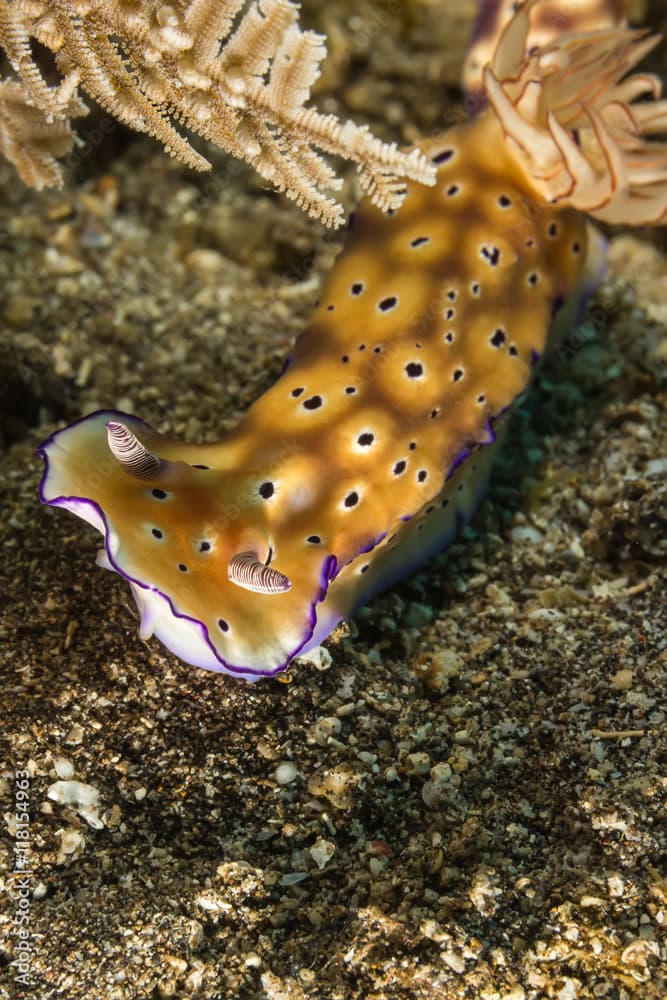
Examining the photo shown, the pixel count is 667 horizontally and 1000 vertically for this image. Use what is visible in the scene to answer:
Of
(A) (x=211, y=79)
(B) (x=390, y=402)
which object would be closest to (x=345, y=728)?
(B) (x=390, y=402)

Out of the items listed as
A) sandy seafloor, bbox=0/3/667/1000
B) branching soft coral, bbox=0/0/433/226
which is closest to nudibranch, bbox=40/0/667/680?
sandy seafloor, bbox=0/3/667/1000

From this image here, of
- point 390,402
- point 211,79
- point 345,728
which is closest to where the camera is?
point 211,79

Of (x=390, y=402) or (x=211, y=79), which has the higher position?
(x=211, y=79)

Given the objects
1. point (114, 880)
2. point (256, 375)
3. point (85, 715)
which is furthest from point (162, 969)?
point (256, 375)

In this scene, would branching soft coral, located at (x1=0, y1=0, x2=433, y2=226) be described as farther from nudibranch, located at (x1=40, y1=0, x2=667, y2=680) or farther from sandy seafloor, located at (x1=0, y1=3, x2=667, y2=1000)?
sandy seafloor, located at (x1=0, y1=3, x2=667, y2=1000)

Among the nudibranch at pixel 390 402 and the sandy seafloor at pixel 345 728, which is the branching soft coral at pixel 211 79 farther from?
the sandy seafloor at pixel 345 728

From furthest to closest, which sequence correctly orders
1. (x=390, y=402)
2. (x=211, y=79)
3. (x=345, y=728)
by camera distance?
(x=390, y=402) < (x=345, y=728) < (x=211, y=79)

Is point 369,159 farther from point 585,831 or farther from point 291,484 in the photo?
point 585,831

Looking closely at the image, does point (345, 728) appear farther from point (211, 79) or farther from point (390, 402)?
point (211, 79)

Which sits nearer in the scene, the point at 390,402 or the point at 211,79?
the point at 211,79
